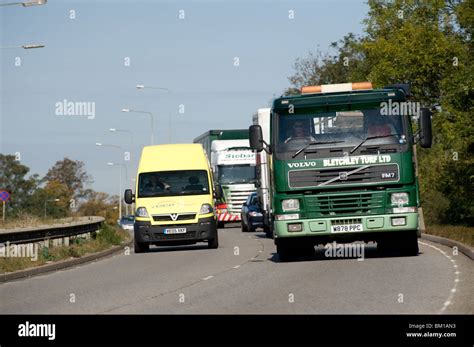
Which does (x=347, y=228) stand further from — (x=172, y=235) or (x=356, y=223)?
(x=172, y=235)

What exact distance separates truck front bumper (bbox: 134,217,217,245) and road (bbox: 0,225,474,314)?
355cm

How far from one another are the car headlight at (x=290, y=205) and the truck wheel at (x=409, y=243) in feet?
7.50

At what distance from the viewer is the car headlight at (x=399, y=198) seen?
71.2ft

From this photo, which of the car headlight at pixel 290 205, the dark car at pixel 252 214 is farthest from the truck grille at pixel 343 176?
the dark car at pixel 252 214

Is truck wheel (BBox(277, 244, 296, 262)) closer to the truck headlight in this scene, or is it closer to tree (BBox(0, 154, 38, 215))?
the truck headlight

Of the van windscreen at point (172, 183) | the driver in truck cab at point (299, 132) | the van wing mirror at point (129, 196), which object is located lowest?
the van wing mirror at point (129, 196)

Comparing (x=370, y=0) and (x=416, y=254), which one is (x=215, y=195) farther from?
(x=370, y=0)

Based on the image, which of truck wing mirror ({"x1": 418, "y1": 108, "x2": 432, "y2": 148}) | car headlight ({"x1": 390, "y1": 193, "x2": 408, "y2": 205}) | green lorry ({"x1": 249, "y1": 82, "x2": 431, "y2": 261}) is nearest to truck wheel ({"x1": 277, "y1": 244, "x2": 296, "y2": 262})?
green lorry ({"x1": 249, "y1": 82, "x2": 431, "y2": 261})

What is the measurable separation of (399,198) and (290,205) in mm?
2106

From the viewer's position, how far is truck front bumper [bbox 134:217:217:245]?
2977 cm

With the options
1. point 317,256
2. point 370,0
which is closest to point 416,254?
point 317,256

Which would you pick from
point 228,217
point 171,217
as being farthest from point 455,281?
point 228,217

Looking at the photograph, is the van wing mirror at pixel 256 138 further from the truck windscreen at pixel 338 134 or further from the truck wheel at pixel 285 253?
the truck wheel at pixel 285 253

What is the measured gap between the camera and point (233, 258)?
84.1 ft
